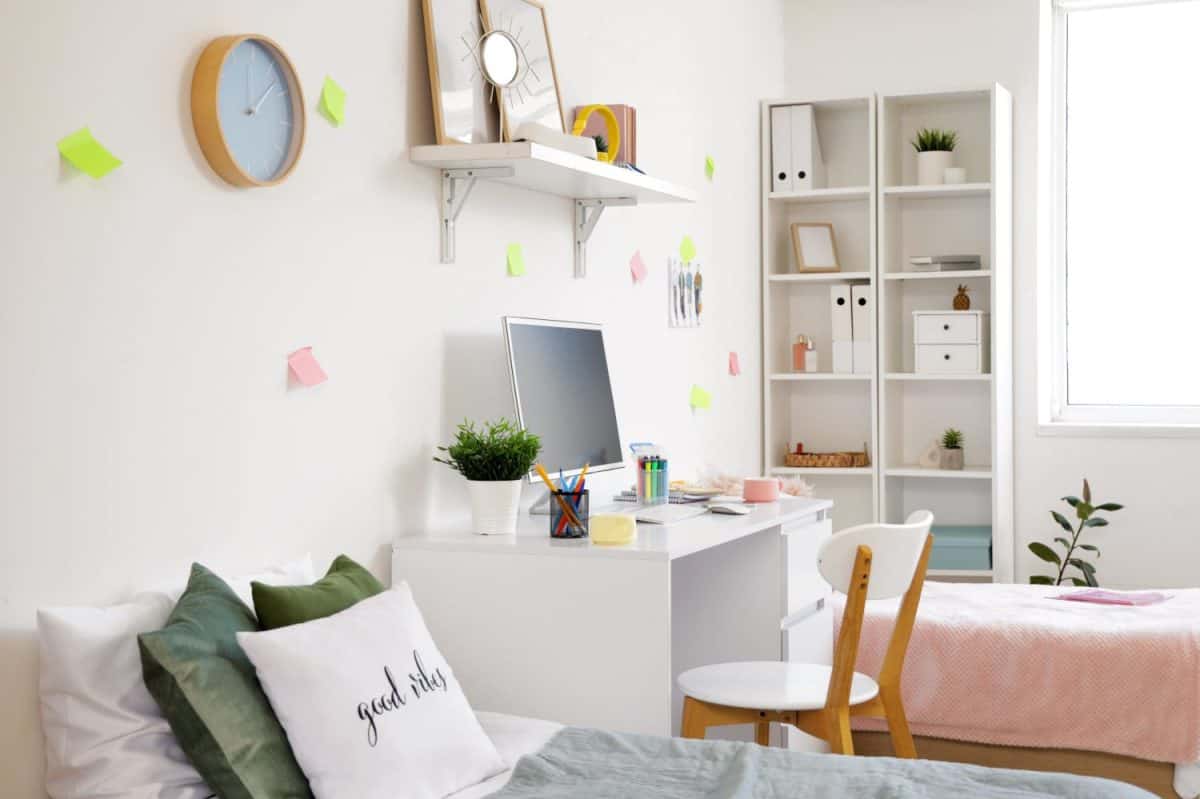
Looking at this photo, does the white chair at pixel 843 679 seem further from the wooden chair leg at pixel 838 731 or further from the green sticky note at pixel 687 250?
the green sticky note at pixel 687 250

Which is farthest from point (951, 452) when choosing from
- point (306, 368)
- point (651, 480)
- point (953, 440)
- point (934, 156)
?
point (306, 368)

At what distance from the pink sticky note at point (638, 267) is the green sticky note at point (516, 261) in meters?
0.59

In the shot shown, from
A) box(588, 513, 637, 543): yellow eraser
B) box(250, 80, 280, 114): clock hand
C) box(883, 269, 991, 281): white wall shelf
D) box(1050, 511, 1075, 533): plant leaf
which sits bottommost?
box(1050, 511, 1075, 533): plant leaf

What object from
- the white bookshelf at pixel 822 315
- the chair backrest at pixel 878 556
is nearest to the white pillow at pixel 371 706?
the chair backrest at pixel 878 556

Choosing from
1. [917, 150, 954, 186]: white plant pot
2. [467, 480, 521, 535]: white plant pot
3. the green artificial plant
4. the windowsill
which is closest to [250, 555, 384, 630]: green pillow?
[467, 480, 521, 535]: white plant pot

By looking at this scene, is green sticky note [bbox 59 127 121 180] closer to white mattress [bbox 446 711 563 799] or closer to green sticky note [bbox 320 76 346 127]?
green sticky note [bbox 320 76 346 127]

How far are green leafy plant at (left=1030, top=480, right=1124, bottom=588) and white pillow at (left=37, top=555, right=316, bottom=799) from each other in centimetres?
335

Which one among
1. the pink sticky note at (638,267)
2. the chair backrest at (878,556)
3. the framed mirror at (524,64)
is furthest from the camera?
the pink sticky note at (638,267)

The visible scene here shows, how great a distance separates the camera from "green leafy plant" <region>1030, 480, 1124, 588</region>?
14.5 feet

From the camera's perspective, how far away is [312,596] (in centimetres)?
194

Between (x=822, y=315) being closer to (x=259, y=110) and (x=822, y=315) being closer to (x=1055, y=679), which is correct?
(x=1055, y=679)

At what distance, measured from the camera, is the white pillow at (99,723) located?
1668 mm

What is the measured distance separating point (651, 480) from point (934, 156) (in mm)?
2087

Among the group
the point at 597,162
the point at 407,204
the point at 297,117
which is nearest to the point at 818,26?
the point at 597,162
